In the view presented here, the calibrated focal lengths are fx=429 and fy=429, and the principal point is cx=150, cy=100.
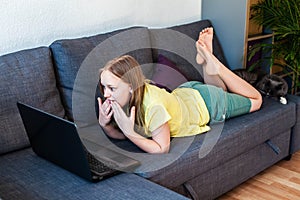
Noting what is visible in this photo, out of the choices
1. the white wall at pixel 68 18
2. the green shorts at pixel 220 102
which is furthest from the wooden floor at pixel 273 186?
the white wall at pixel 68 18

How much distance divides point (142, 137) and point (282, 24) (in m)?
1.68

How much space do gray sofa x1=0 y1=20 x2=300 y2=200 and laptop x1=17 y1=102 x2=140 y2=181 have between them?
0.13 feet

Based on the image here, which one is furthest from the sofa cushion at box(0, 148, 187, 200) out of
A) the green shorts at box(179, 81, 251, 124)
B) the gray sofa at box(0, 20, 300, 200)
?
the green shorts at box(179, 81, 251, 124)

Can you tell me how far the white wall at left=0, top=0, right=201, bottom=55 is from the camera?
7.40 feet

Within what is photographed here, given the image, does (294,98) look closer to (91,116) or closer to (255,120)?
(255,120)

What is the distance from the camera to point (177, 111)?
6.91 ft

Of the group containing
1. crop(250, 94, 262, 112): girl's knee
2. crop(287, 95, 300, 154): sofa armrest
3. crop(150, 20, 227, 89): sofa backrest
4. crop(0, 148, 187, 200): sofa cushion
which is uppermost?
crop(150, 20, 227, 89): sofa backrest

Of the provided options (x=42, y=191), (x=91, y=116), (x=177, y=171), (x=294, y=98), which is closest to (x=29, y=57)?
(x=91, y=116)

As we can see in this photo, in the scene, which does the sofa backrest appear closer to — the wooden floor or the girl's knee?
the girl's knee

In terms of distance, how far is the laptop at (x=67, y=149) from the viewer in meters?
1.62

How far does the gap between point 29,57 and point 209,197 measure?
Answer: 1151 millimetres

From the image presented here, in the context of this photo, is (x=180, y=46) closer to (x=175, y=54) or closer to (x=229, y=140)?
(x=175, y=54)

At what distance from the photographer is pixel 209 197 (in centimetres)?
220

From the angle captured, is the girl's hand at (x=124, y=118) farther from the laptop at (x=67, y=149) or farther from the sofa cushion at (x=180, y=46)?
the sofa cushion at (x=180, y=46)
